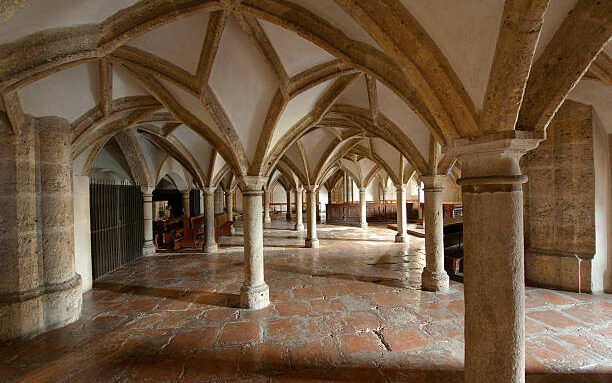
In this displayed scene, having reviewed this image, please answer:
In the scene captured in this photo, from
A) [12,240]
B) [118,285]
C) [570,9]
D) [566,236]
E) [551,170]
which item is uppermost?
[570,9]

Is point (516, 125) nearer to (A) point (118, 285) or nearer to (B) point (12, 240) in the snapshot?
(B) point (12, 240)

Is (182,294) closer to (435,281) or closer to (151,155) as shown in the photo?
(435,281)

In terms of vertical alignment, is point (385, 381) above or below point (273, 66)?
below

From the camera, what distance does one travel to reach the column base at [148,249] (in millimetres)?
8938

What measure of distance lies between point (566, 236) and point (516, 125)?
4.59 m

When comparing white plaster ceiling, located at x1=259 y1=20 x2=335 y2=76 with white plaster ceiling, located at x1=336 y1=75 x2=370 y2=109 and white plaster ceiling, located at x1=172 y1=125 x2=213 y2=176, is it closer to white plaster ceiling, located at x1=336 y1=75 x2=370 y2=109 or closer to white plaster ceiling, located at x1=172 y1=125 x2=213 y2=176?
white plaster ceiling, located at x1=336 y1=75 x2=370 y2=109

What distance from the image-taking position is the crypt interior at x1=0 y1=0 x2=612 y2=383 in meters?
2.02

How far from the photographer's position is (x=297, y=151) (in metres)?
10.2

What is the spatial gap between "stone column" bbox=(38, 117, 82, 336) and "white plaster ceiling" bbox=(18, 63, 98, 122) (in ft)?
0.64

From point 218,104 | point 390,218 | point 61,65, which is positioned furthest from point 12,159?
point 390,218

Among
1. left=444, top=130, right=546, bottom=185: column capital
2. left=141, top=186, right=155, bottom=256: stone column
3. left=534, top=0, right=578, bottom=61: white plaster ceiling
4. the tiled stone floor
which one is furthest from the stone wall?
left=141, top=186, right=155, bottom=256: stone column

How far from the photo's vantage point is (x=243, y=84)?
14.5ft

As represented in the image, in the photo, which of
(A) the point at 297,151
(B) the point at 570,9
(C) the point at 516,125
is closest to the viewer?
(B) the point at 570,9

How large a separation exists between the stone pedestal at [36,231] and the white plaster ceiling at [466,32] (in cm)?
521
